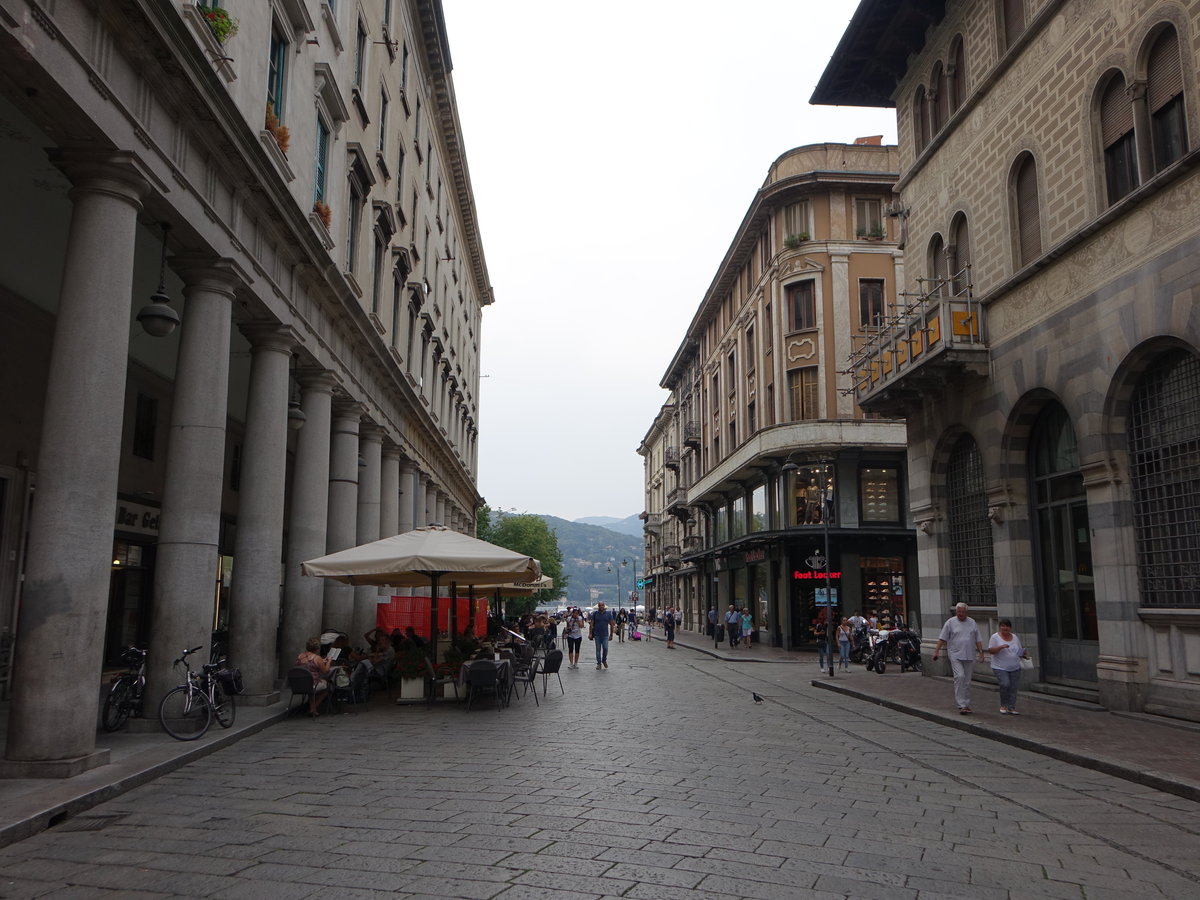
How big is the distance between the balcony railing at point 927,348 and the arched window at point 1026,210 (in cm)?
124

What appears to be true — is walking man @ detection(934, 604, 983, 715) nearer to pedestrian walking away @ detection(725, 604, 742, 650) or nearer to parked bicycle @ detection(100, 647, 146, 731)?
parked bicycle @ detection(100, 647, 146, 731)

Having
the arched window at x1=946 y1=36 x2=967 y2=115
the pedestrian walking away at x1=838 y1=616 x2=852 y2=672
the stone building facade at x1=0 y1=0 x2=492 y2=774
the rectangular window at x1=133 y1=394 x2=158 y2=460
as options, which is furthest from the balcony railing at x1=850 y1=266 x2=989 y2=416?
the rectangular window at x1=133 y1=394 x2=158 y2=460

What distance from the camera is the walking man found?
13641 millimetres

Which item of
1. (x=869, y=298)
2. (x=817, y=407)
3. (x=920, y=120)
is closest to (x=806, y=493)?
(x=817, y=407)

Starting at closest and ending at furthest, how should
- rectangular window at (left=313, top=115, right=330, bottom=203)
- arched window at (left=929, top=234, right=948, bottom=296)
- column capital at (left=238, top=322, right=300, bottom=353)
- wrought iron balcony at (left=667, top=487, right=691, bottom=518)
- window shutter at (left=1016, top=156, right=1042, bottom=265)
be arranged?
1. column capital at (left=238, top=322, right=300, bottom=353)
2. window shutter at (left=1016, top=156, right=1042, bottom=265)
3. rectangular window at (left=313, top=115, right=330, bottom=203)
4. arched window at (left=929, top=234, right=948, bottom=296)
5. wrought iron balcony at (left=667, top=487, right=691, bottom=518)

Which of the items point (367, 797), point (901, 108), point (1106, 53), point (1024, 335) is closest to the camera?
point (367, 797)

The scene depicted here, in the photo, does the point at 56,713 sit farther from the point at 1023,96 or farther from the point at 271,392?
the point at 1023,96

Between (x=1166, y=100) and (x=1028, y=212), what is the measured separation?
393cm

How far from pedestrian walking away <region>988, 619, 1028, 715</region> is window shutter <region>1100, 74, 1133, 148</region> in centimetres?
758

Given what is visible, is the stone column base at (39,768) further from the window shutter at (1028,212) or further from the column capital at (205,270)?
the window shutter at (1028,212)

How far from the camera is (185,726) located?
418 inches

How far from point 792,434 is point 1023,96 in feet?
68.1

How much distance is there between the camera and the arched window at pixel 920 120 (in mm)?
21328

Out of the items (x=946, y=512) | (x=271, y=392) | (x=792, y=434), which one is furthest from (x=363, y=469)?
(x=792, y=434)
